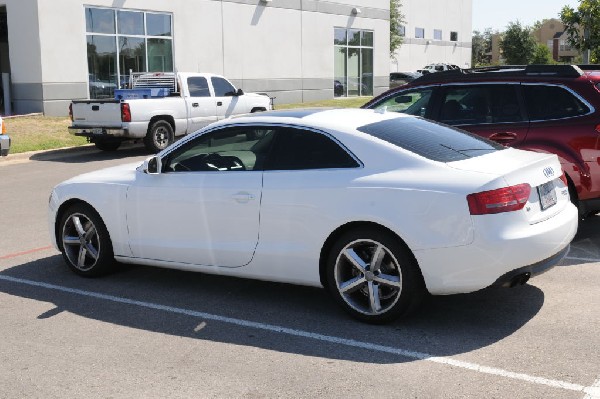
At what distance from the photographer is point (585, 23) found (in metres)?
17.1

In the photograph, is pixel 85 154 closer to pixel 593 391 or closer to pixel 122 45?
pixel 122 45

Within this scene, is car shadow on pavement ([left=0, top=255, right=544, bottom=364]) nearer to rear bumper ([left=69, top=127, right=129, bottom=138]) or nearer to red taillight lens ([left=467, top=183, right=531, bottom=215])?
red taillight lens ([left=467, top=183, right=531, bottom=215])

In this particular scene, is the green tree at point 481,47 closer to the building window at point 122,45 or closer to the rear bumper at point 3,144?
the building window at point 122,45

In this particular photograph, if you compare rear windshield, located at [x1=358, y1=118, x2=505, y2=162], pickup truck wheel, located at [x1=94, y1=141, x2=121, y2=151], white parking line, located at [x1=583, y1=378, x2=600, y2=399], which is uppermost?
rear windshield, located at [x1=358, y1=118, x2=505, y2=162]

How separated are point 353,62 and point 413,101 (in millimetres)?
27900

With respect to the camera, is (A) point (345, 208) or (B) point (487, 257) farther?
(A) point (345, 208)

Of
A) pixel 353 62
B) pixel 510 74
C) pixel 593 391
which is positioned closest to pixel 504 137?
pixel 510 74

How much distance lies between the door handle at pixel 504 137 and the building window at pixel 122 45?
17408mm

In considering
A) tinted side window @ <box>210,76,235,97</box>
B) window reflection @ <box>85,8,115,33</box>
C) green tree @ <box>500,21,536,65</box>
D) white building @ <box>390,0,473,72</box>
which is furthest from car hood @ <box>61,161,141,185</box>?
green tree @ <box>500,21,536,65</box>

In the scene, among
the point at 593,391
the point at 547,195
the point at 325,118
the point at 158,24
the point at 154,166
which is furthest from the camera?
the point at 158,24

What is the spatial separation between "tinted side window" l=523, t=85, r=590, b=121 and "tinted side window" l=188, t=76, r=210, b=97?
11.8 metres

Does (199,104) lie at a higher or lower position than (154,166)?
higher

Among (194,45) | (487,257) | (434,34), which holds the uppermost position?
(434,34)

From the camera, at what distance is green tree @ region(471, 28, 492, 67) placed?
9797 cm
